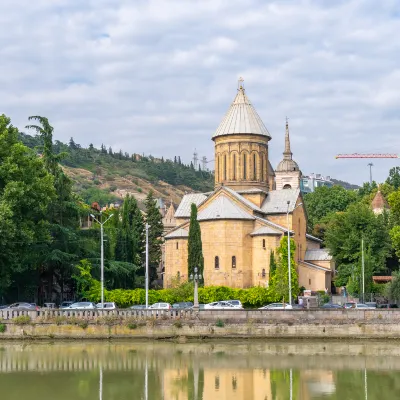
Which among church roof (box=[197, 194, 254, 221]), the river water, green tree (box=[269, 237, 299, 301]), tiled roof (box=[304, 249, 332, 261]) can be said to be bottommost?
the river water

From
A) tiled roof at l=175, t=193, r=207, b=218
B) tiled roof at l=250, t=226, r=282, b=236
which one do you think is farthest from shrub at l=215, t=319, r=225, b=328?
tiled roof at l=175, t=193, r=207, b=218

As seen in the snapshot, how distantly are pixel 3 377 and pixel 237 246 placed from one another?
96.0ft

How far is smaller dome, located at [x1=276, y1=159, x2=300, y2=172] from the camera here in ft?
304

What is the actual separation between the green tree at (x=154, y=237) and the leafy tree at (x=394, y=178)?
4639cm

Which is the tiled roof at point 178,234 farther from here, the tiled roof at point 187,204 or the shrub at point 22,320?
the shrub at point 22,320

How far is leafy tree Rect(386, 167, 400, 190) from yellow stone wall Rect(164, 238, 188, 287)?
2260 inches

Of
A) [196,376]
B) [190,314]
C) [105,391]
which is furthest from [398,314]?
[105,391]

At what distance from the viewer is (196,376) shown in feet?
96.4

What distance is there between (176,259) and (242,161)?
10.8 metres

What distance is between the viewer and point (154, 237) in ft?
240

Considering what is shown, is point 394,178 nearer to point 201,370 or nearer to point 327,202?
point 327,202

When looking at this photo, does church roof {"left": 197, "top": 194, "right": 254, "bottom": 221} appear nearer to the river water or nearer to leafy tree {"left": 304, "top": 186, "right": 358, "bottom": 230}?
the river water

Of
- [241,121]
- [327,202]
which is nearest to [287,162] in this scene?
[327,202]

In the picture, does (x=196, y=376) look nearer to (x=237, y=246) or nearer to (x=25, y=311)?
(x=25, y=311)
